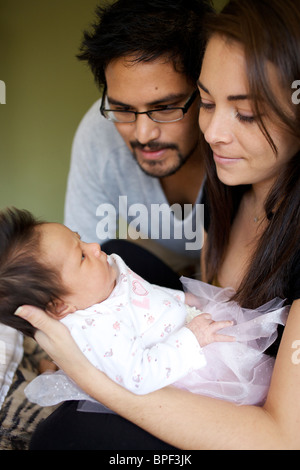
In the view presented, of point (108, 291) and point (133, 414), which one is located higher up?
point (108, 291)

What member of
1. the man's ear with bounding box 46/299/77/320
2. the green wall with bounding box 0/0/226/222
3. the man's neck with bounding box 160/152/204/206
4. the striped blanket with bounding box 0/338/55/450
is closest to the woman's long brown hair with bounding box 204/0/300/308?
the man's neck with bounding box 160/152/204/206

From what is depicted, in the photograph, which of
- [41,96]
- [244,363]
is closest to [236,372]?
[244,363]

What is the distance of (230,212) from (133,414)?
71 centimetres

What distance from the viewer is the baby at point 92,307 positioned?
1.07m

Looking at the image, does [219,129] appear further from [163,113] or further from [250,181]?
[163,113]

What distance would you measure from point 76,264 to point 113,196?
0.96 metres

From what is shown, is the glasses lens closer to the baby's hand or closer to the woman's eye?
the woman's eye

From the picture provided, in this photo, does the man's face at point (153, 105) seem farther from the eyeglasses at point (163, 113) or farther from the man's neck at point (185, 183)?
the man's neck at point (185, 183)

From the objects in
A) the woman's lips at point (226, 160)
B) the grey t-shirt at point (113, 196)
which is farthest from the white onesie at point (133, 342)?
the grey t-shirt at point (113, 196)

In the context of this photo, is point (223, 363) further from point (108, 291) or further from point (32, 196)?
point (32, 196)

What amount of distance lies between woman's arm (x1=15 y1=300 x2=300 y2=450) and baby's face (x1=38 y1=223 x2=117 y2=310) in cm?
9

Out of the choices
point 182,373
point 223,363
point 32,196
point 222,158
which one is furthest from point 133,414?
point 32,196

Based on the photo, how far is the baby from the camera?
1.07 metres

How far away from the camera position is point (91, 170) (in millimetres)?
1983
